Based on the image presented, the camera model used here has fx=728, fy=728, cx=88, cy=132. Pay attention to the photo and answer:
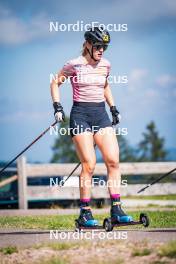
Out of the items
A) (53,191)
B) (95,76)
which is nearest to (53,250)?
(95,76)

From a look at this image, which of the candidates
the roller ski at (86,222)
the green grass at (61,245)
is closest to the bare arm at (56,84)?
the roller ski at (86,222)

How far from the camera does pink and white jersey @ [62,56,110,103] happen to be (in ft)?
27.5

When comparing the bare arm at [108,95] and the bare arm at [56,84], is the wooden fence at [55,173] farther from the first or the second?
the bare arm at [56,84]

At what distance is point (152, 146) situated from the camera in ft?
352

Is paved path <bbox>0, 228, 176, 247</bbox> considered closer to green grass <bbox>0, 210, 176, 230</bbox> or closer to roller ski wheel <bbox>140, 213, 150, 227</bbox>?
roller ski wheel <bbox>140, 213, 150, 227</bbox>

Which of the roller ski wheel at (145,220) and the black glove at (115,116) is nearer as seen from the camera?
the roller ski wheel at (145,220)

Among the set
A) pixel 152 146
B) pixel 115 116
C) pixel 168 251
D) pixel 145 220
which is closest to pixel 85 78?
pixel 115 116

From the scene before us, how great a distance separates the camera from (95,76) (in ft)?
27.7

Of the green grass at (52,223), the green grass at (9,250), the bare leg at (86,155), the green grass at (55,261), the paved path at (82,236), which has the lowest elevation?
the green grass at (55,261)

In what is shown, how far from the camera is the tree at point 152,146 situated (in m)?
102

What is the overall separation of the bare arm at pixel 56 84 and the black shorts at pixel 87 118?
0.26 m

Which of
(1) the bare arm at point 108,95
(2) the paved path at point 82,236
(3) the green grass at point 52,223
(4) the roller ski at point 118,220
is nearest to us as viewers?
(2) the paved path at point 82,236

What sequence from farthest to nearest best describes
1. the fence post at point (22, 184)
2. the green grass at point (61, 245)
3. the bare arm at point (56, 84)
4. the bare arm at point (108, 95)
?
1. the fence post at point (22, 184)
2. the bare arm at point (108, 95)
3. the bare arm at point (56, 84)
4. the green grass at point (61, 245)

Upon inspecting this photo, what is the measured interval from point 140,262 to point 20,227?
4.51m
